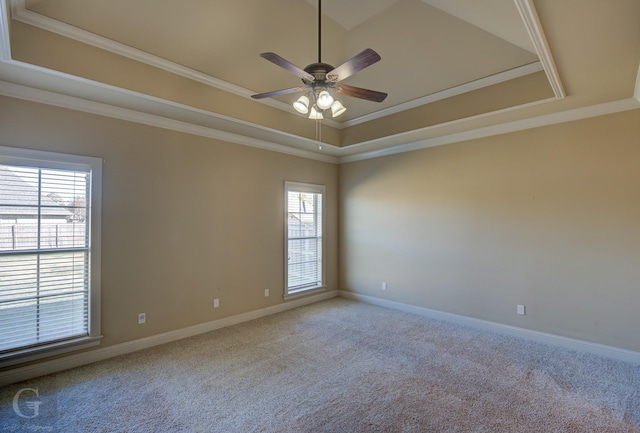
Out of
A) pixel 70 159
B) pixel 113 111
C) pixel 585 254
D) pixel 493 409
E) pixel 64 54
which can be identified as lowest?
pixel 493 409

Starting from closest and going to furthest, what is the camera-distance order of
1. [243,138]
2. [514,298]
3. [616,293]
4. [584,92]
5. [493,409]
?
1. [493,409]
2. [584,92]
3. [616,293]
4. [514,298]
5. [243,138]

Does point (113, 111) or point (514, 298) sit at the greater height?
point (113, 111)

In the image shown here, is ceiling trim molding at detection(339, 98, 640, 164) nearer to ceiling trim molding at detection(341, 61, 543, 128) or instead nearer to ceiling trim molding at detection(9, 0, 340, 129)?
ceiling trim molding at detection(341, 61, 543, 128)

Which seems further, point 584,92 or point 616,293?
point 616,293

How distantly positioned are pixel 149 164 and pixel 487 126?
465cm

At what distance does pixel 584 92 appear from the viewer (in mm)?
3229

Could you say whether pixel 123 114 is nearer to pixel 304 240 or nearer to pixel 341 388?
pixel 304 240

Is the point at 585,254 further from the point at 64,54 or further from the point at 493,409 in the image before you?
the point at 64,54

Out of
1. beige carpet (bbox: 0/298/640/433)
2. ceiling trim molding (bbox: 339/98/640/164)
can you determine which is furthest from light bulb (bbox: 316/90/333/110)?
ceiling trim molding (bbox: 339/98/640/164)

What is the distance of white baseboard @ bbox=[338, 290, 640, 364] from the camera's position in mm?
3443

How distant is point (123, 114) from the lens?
3.60 metres

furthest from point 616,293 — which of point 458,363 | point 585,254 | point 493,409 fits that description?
point 493,409

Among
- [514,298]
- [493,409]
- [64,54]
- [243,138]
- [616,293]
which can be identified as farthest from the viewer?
[243,138]

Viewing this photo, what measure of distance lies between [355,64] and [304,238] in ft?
12.7
